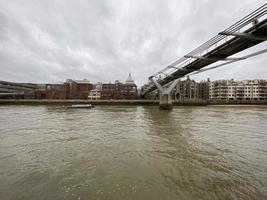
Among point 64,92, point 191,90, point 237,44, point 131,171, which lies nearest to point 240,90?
point 191,90

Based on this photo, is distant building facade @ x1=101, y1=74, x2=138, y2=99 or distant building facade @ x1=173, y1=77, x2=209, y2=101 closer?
distant building facade @ x1=101, y1=74, x2=138, y2=99

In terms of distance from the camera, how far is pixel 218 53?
55.5 feet

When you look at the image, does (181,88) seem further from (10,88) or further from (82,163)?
(82,163)

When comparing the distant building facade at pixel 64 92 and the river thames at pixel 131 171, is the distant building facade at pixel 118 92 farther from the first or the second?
the river thames at pixel 131 171

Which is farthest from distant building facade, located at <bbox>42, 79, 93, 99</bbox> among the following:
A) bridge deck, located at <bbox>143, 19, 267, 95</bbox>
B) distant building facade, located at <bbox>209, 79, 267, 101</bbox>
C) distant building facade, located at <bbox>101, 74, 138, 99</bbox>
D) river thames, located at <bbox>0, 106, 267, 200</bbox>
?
river thames, located at <bbox>0, 106, 267, 200</bbox>

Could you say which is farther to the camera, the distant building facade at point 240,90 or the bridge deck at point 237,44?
the distant building facade at point 240,90

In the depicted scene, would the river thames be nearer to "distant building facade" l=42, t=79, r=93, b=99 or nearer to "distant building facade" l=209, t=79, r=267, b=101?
"distant building facade" l=42, t=79, r=93, b=99

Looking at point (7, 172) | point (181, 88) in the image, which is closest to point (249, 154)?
point (7, 172)

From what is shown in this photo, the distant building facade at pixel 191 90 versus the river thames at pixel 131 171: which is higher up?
the distant building facade at pixel 191 90

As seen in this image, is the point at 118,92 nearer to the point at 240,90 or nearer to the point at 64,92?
the point at 64,92

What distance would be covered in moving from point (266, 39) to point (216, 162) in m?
8.64

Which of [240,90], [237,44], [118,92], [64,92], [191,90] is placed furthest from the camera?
[191,90]

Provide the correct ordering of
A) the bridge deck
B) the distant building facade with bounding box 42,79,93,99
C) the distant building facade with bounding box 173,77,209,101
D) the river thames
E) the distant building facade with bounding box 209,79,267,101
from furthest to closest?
1. the distant building facade with bounding box 173,77,209,101
2. the distant building facade with bounding box 209,79,267,101
3. the distant building facade with bounding box 42,79,93,99
4. the bridge deck
5. the river thames

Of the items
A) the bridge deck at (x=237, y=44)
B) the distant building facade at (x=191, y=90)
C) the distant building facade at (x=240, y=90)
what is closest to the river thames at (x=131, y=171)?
the bridge deck at (x=237, y=44)
